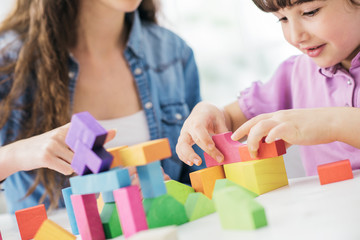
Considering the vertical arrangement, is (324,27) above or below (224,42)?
below

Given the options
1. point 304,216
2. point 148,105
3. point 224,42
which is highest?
point 224,42

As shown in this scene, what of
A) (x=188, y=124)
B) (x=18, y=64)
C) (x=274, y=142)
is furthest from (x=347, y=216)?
(x=18, y=64)

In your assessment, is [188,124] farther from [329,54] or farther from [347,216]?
[347,216]

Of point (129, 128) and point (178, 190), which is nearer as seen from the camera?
point (178, 190)

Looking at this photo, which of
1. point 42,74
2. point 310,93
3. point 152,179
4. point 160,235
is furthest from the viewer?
point 42,74

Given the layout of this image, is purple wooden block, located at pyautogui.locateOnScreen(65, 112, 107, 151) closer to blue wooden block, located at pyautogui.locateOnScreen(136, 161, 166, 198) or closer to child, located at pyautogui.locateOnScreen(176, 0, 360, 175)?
blue wooden block, located at pyautogui.locateOnScreen(136, 161, 166, 198)

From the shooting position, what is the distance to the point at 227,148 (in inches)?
31.9

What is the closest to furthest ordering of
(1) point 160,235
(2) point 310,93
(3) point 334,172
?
1. (1) point 160,235
2. (3) point 334,172
3. (2) point 310,93

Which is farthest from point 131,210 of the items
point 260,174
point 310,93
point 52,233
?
point 310,93

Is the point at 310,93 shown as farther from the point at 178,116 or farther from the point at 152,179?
the point at 152,179

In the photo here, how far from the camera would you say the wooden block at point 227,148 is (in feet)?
2.63

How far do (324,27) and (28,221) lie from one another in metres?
0.73

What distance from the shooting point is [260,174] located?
75 centimetres

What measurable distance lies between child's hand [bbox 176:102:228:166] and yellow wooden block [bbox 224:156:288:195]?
0.05 m
